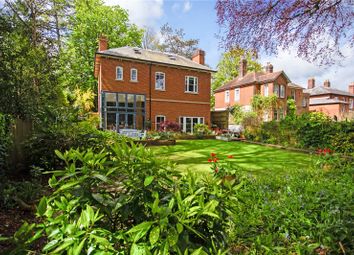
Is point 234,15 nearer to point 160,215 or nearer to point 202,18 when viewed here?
point 202,18

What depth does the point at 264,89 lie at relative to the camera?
29.7 meters

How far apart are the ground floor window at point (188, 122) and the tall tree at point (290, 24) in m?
16.6

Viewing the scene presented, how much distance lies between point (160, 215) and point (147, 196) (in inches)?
9.2

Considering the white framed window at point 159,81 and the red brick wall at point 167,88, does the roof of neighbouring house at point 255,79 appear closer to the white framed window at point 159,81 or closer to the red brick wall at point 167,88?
the red brick wall at point 167,88

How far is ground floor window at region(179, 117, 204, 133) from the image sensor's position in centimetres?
2342

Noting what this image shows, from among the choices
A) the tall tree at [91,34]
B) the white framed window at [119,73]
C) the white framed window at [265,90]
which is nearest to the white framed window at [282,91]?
the white framed window at [265,90]

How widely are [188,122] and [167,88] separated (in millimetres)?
4048

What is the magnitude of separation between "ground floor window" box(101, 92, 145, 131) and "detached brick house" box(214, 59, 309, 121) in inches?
455

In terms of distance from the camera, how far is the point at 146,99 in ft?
71.8

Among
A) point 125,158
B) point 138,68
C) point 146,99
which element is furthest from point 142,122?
point 125,158

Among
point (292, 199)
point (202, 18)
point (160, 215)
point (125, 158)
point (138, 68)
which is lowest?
point (292, 199)

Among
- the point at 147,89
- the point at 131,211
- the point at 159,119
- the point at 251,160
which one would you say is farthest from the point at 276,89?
the point at 131,211

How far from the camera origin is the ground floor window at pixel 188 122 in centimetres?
2342

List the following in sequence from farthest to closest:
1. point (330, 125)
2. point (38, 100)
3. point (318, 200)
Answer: point (330, 125) → point (38, 100) → point (318, 200)
